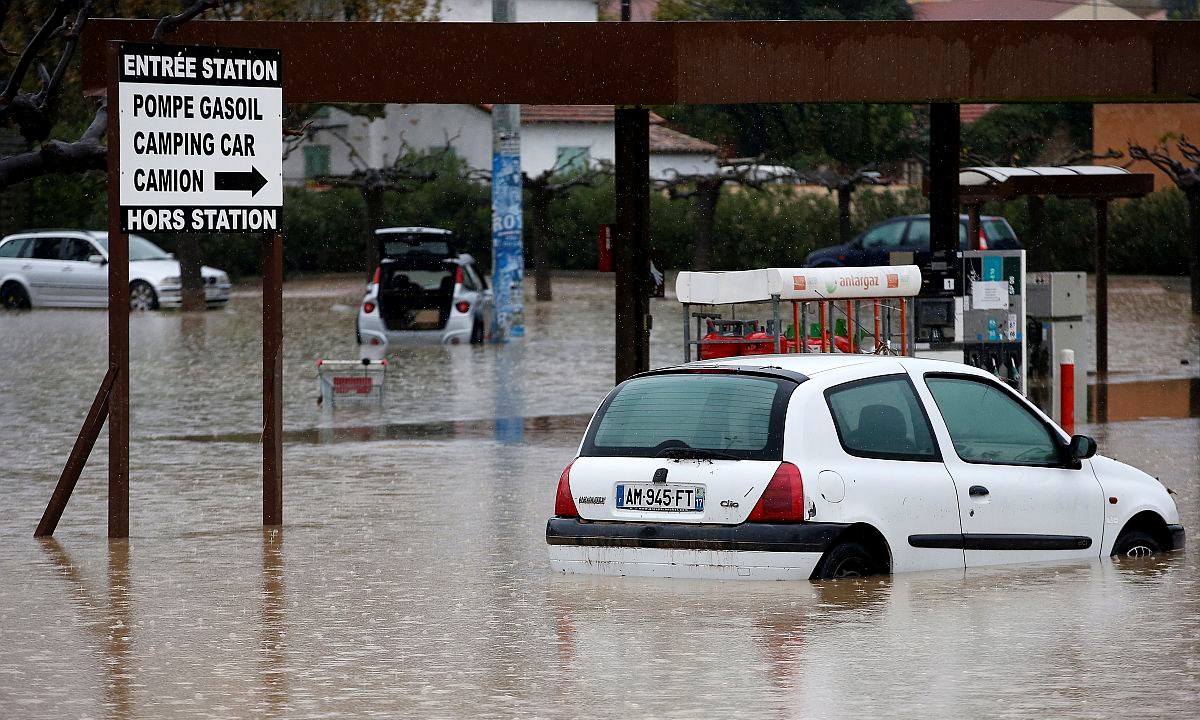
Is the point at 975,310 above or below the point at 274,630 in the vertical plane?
above

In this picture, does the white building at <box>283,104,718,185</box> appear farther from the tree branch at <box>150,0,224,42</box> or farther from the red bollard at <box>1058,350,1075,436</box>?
the tree branch at <box>150,0,224,42</box>

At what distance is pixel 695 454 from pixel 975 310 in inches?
368

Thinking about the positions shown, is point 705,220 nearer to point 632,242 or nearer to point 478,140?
point 478,140

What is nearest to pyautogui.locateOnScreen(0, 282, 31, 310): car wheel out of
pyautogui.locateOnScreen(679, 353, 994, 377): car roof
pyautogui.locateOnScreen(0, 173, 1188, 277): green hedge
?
pyautogui.locateOnScreen(0, 173, 1188, 277): green hedge

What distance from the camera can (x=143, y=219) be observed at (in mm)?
12992

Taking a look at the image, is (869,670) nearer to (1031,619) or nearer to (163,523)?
(1031,619)

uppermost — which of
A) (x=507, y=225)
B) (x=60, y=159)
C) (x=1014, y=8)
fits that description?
(x=1014, y=8)

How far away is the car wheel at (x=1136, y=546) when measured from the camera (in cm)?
1119

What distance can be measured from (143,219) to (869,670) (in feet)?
21.8

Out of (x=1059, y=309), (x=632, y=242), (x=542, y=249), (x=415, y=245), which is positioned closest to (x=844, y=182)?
(x=542, y=249)

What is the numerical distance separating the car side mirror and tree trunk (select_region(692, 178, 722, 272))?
128 ft

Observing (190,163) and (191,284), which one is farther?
(191,284)

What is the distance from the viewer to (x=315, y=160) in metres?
64.1

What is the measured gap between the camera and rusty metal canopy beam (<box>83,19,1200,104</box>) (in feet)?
57.4
